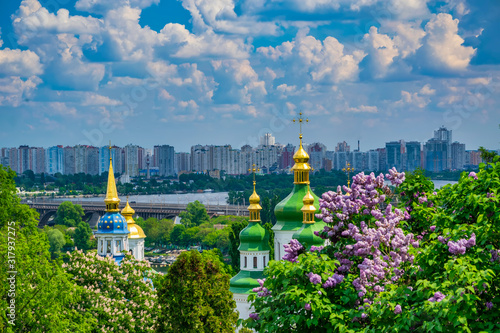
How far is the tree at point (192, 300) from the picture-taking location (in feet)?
46.4

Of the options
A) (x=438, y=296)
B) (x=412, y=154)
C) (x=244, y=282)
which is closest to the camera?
(x=438, y=296)

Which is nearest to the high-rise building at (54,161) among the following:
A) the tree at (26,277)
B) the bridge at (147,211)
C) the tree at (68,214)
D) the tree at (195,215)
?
the bridge at (147,211)

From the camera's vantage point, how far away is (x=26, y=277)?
11.7m

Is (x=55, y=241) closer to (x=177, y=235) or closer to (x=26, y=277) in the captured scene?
(x=177, y=235)

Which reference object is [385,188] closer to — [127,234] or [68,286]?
[68,286]

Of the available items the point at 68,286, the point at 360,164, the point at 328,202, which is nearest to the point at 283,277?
the point at 328,202

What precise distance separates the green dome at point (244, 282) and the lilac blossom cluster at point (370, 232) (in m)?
10.4

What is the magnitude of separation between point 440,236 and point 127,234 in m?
15.7

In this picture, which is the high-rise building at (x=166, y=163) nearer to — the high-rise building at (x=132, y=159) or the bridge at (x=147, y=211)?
the high-rise building at (x=132, y=159)

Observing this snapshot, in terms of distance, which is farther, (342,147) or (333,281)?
(342,147)

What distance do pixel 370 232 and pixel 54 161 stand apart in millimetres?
123724

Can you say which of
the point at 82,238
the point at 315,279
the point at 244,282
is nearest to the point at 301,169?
the point at 244,282

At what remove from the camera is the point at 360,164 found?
4646 inches

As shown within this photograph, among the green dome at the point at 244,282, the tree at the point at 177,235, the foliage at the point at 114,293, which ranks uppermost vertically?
the foliage at the point at 114,293
